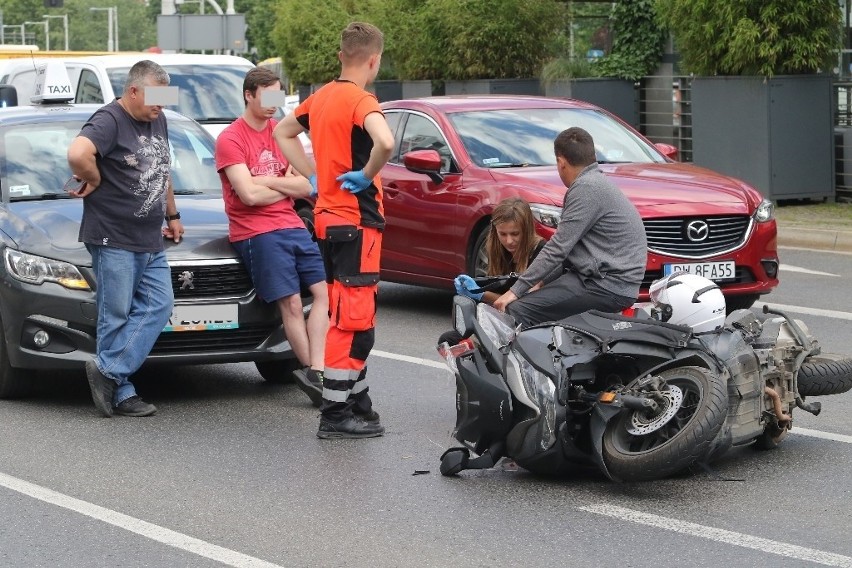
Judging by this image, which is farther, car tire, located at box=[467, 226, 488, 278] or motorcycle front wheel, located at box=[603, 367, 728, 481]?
car tire, located at box=[467, 226, 488, 278]

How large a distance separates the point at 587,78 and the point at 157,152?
16.2 metres

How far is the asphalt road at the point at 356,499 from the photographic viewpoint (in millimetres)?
5934

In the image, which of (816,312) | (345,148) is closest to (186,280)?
(345,148)

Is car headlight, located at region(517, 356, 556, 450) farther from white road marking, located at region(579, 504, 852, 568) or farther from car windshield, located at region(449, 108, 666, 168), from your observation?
car windshield, located at region(449, 108, 666, 168)

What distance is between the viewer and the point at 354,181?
25.0 feet

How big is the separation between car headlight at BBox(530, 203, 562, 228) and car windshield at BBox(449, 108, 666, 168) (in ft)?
3.18

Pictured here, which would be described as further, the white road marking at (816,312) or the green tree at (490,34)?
the green tree at (490,34)

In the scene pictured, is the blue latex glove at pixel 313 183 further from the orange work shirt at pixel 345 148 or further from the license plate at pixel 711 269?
the license plate at pixel 711 269

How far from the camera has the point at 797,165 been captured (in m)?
19.3

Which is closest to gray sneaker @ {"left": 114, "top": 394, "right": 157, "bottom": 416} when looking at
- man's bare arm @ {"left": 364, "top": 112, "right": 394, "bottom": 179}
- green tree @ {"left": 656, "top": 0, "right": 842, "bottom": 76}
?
man's bare arm @ {"left": 364, "top": 112, "right": 394, "bottom": 179}

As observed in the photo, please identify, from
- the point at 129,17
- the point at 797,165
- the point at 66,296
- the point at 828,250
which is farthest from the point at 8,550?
the point at 129,17

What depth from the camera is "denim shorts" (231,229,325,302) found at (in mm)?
8641

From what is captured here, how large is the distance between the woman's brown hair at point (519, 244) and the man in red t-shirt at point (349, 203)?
0.64 meters

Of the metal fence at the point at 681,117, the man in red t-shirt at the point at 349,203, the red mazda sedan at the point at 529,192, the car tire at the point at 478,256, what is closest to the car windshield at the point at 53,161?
the red mazda sedan at the point at 529,192
